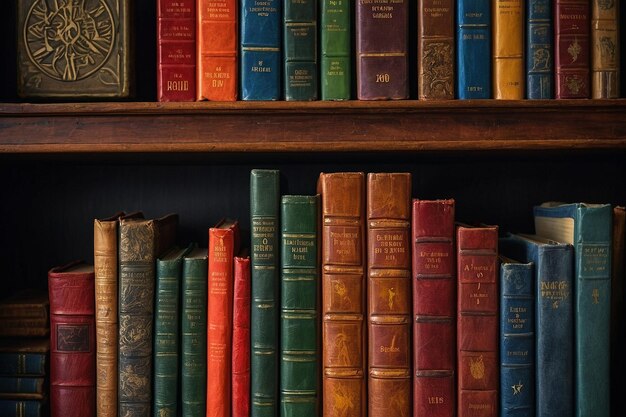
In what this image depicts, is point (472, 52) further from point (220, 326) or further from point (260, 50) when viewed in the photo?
point (220, 326)

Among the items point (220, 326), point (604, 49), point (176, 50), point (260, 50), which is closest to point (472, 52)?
point (604, 49)

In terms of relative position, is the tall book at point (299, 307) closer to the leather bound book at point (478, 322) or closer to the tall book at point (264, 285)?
the tall book at point (264, 285)

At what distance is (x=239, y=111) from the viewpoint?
0.83 m

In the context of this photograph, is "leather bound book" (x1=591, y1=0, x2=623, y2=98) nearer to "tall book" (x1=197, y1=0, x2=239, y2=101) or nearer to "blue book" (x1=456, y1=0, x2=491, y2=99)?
"blue book" (x1=456, y1=0, x2=491, y2=99)

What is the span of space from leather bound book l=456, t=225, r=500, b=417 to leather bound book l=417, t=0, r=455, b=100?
19 centimetres

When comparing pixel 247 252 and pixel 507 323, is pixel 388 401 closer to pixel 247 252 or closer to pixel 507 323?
pixel 507 323

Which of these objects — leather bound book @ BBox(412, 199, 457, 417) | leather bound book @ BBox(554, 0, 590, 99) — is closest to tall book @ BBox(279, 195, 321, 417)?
leather bound book @ BBox(412, 199, 457, 417)

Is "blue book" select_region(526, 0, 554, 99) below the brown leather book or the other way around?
the other way around

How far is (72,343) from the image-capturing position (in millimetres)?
876

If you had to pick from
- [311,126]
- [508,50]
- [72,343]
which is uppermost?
[508,50]

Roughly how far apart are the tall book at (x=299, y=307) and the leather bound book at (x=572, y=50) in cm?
37

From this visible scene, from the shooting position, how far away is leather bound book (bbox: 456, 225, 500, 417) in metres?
0.84

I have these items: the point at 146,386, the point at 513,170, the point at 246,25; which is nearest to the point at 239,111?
the point at 246,25

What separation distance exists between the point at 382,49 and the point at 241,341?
435 mm
